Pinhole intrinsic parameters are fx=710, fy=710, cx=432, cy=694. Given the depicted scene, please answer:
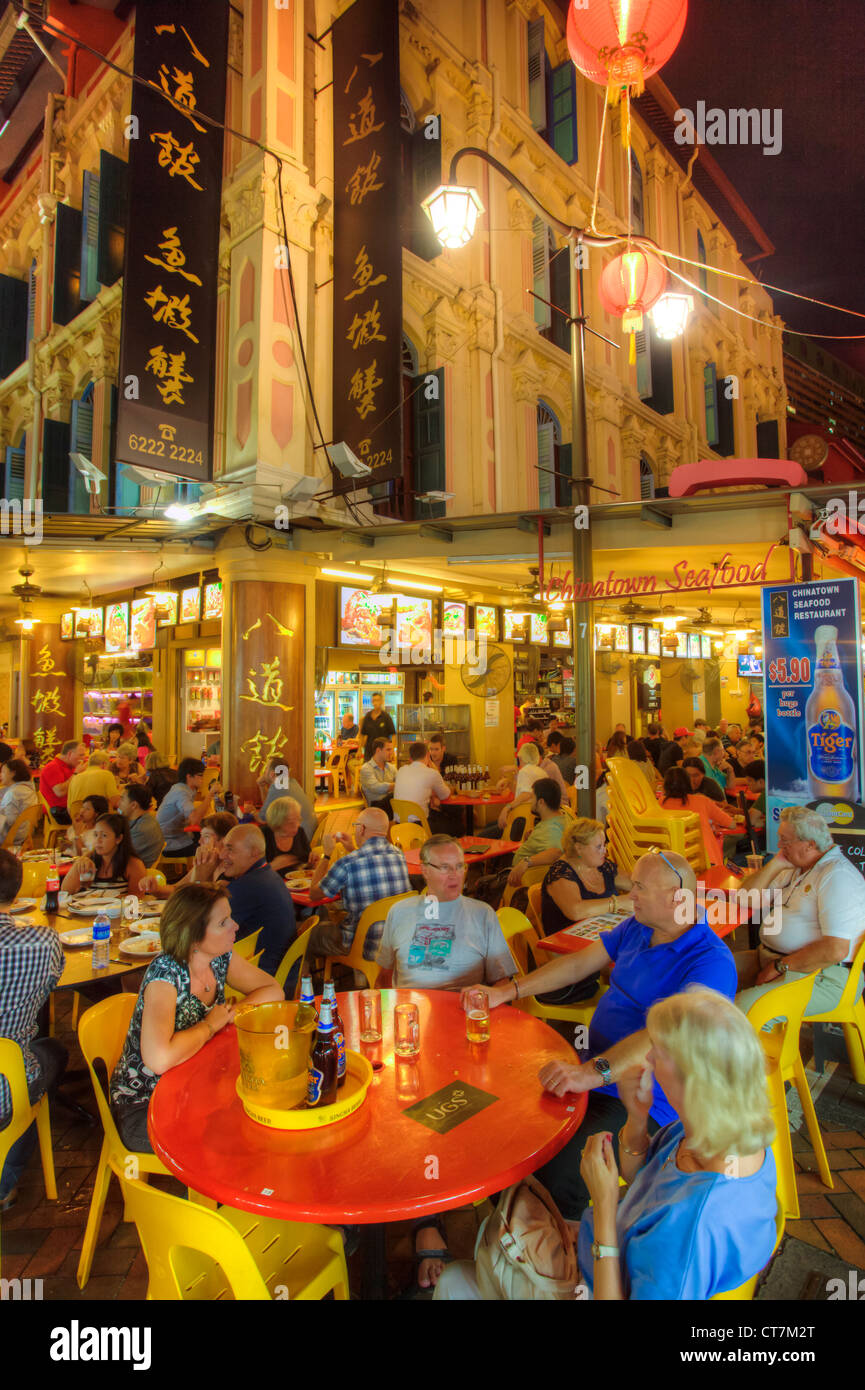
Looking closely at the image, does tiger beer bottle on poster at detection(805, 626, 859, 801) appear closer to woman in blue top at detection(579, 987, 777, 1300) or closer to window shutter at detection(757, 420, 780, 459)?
woman in blue top at detection(579, 987, 777, 1300)

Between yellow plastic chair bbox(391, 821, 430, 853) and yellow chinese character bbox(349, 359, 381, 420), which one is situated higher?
yellow chinese character bbox(349, 359, 381, 420)

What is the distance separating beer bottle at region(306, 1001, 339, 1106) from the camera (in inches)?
85.5

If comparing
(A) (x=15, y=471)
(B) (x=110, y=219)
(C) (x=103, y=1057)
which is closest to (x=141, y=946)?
(C) (x=103, y=1057)

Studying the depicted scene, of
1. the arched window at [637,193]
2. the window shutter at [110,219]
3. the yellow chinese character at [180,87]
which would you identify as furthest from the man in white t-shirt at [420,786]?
the arched window at [637,193]

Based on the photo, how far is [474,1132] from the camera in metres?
2.08

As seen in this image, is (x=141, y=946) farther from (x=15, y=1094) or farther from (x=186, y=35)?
(x=186, y=35)

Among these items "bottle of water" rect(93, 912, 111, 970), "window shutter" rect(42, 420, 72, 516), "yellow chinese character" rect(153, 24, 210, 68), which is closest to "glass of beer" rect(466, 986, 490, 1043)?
"bottle of water" rect(93, 912, 111, 970)

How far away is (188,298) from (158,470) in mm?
2064

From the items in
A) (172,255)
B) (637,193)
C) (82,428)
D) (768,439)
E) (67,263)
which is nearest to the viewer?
(172,255)

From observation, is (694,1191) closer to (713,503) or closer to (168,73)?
(713,503)

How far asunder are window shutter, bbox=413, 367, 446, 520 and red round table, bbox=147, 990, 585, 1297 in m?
9.45

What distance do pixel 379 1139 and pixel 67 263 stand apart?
14.9 m

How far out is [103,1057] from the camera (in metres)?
2.88

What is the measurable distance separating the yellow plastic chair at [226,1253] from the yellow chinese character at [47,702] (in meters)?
13.9
